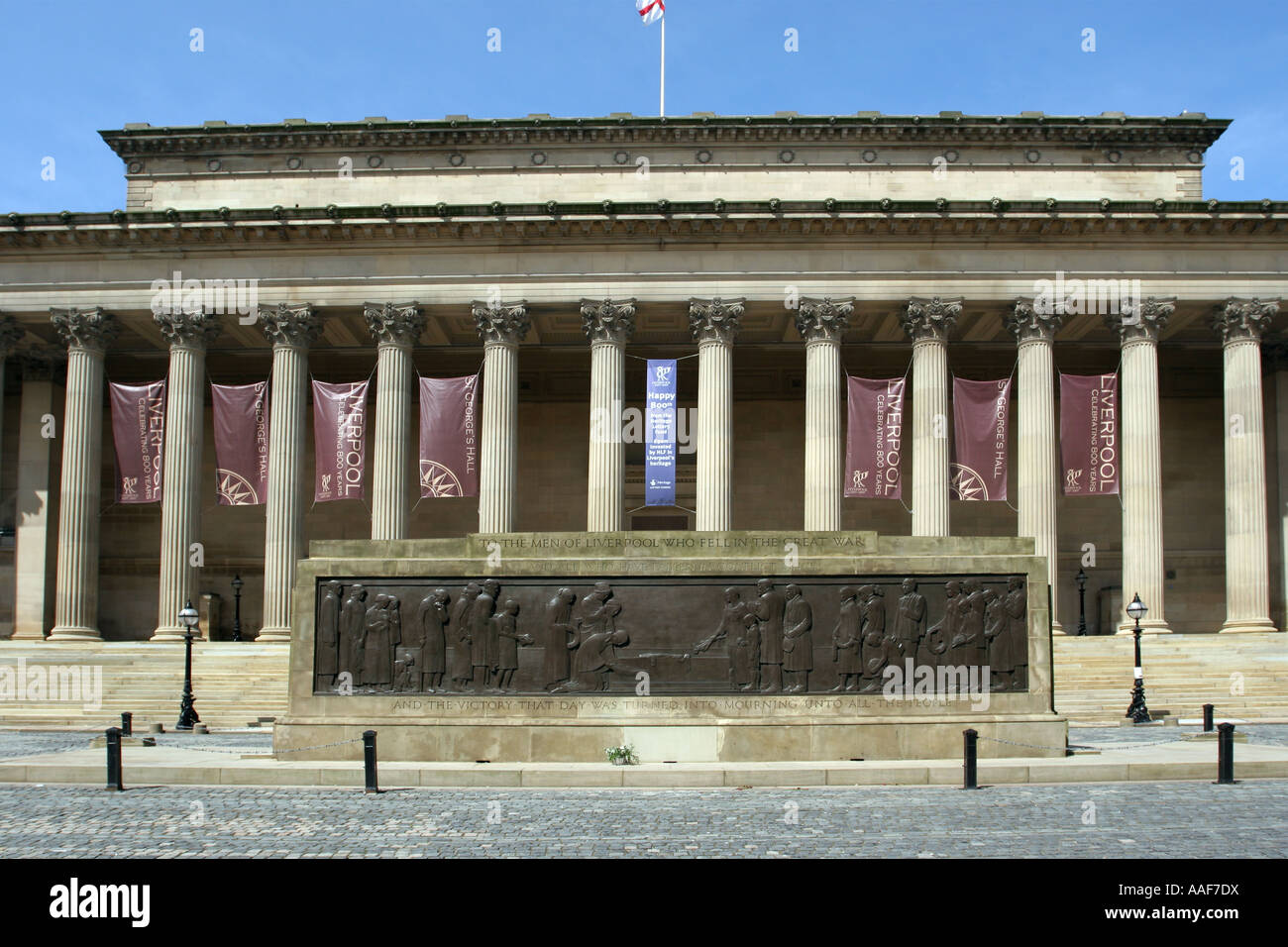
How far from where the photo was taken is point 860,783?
55.2 feet

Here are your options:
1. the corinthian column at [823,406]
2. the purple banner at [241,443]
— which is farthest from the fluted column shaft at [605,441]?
the purple banner at [241,443]

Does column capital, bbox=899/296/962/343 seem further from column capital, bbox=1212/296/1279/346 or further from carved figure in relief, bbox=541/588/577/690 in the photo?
carved figure in relief, bbox=541/588/577/690

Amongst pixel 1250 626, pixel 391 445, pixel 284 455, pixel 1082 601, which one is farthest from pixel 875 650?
pixel 1082 601

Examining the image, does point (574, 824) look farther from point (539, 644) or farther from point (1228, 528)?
point (1228, 528)

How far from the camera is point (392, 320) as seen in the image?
40.2m

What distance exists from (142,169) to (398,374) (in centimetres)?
1527

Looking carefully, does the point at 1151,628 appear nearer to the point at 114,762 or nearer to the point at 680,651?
the point at 680,651

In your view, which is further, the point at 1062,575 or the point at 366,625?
the point at 1062,575

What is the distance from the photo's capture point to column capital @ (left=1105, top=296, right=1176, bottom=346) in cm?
3953

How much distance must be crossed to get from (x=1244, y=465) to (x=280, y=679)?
103ft

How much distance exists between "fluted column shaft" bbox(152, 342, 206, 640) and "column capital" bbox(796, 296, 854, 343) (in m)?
20.8

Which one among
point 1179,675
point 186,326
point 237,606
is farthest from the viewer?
point 237,606

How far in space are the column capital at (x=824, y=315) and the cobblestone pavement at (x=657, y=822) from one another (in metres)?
24.8

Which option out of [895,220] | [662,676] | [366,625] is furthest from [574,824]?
[895,220]
